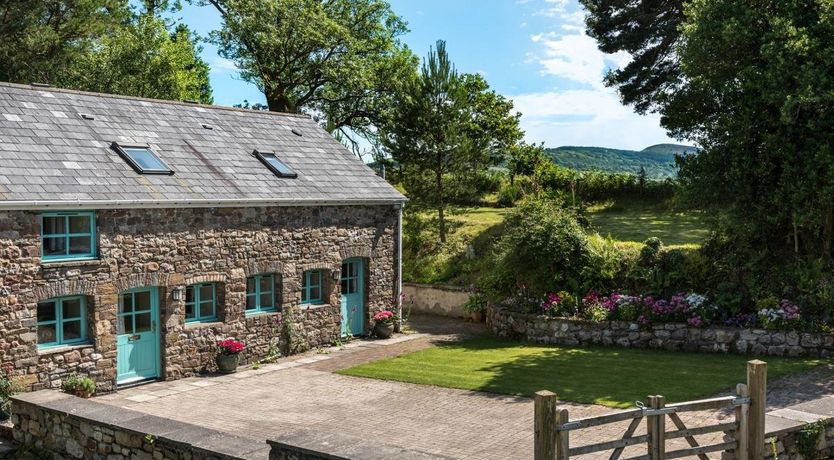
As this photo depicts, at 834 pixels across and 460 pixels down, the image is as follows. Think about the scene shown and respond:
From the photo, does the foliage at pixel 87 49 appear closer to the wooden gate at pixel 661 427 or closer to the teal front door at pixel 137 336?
the teal front door at pixel 137 336

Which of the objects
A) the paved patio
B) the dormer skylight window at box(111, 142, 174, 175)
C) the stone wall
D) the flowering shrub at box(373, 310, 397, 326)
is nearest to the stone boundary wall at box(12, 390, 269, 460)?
the paved patio

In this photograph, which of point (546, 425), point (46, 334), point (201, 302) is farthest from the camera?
point (201, 302)

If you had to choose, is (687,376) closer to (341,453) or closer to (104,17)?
(341,453)

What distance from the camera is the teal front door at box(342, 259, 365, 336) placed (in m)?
20.5

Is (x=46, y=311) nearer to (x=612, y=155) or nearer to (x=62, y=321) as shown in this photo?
(x=62, y=321)

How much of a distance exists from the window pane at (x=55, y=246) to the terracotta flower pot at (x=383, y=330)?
8.66 meters

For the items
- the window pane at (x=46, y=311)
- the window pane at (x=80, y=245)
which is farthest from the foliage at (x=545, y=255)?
the window pane at (x=46, y=311)

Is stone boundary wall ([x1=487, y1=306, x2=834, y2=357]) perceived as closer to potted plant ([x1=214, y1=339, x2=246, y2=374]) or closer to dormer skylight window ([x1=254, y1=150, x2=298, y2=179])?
dormer skylight window ([x1=254, y1=150, x2=298, y2=179])

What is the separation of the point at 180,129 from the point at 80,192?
4.46 m

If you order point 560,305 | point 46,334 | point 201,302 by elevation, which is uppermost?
point 201,302

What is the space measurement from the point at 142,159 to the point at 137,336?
12.2 ft

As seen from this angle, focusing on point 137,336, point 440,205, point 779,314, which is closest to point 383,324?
point 137,336

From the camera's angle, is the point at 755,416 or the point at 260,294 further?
the point at 260,294

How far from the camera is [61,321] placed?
1444 cm
